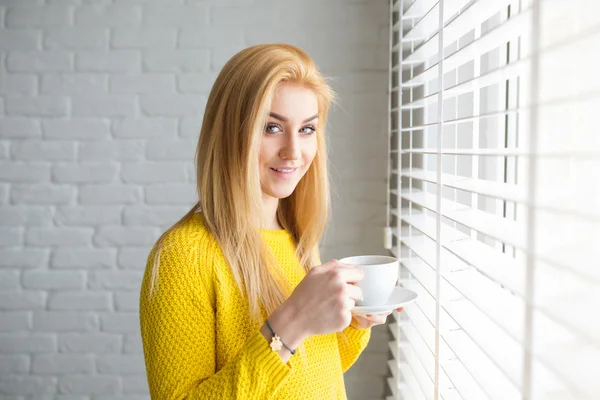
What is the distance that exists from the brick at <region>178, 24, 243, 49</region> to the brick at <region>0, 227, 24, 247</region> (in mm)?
868

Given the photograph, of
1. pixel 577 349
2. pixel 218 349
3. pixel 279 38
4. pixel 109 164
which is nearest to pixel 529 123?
pixel 577 349

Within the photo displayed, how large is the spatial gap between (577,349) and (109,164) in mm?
1719

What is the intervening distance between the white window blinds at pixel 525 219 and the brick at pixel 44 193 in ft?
4.10

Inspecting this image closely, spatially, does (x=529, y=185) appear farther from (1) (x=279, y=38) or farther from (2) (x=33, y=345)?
(2) (x=33, y=345)

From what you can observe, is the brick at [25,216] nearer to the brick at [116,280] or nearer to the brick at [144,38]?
the brick at [116,280]

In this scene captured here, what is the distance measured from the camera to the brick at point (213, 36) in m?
1.99

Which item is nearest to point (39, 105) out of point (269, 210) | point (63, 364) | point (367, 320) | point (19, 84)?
point (19, 84)

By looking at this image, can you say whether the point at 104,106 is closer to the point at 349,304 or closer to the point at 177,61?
the point at 177,61

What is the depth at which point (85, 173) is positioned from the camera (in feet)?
6.74

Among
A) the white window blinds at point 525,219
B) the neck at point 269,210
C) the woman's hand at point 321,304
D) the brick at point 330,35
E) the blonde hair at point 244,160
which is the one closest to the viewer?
the white window blinds at point 525,219

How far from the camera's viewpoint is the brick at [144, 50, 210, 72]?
2.00m

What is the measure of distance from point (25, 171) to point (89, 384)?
761mm

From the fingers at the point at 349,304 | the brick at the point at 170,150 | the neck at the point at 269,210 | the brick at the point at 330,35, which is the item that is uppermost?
the brick at the point at 330,35

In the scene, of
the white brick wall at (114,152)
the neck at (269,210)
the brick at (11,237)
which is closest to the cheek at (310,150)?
the neck at (269,210)
